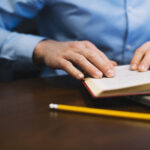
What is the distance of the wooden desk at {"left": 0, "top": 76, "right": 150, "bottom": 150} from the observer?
9.1 inches

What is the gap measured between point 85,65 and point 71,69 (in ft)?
0.11

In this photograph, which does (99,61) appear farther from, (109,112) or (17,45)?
(17,45)

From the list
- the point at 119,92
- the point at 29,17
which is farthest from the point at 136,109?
the point at 29,17

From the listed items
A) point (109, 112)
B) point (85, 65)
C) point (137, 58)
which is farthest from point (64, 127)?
point (137, 58)

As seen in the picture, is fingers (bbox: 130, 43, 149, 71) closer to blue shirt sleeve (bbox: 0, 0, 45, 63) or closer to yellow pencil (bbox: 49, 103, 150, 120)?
yellow pencil (bbox: 49, 103, 150, 120)

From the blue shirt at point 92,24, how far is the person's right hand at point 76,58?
0.07 m

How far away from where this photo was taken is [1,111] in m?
0.34

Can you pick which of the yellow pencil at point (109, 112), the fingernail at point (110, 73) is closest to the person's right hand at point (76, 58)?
the fingernail at point (110, 73)

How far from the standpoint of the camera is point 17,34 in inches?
24.8

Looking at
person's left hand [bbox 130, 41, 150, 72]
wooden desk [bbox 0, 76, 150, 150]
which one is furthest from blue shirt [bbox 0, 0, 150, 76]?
wooden desk [bbox 0, 76, 150, 150]

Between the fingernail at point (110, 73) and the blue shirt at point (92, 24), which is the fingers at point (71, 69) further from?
the blue shirt at point (92, 24)

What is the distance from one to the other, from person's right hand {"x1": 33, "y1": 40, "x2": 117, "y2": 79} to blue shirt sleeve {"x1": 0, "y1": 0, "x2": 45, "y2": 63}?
1.5 inches

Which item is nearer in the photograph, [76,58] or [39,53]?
[76,58]

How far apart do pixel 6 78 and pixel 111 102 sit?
18.9 inches
